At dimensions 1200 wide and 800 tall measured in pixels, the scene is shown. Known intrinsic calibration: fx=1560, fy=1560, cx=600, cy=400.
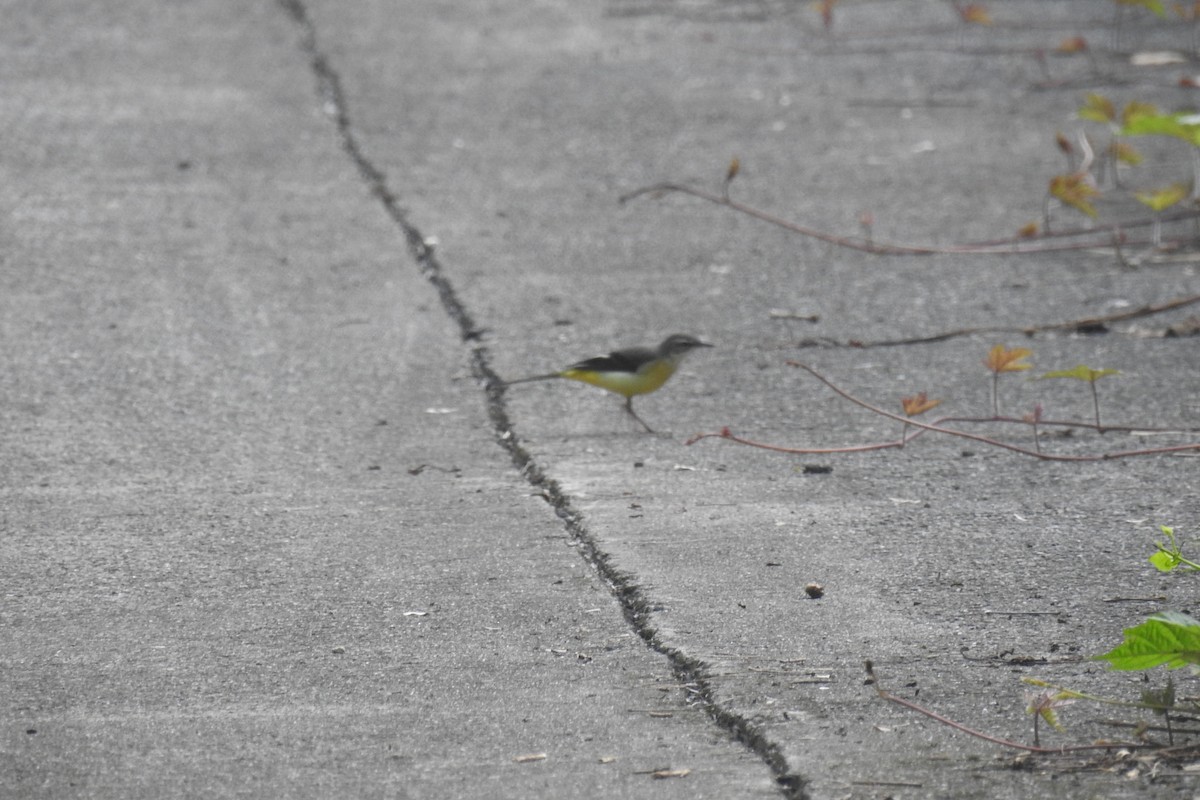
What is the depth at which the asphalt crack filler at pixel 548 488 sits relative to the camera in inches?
130

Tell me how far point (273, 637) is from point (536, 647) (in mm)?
632

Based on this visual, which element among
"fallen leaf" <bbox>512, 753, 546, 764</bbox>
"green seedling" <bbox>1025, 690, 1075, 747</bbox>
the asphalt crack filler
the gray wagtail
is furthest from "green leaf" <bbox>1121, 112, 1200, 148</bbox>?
"fallen leaf" <bbox>512, 753, 546, 764</bbox>

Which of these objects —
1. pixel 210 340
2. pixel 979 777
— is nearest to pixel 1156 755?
pixel 979 777

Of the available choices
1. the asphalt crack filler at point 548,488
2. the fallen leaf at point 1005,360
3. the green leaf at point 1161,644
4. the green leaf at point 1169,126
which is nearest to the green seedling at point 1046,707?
the green leaf at point 1161,644

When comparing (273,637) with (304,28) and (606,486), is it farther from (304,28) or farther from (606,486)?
(304,28)

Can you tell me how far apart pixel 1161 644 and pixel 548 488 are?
2053 mm

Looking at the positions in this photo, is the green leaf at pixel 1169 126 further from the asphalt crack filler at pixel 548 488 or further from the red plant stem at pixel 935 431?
the asphalt crack filler at pixel 548 488

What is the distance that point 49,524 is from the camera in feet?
14.3

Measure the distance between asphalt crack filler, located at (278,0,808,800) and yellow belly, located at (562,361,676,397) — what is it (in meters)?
0.32

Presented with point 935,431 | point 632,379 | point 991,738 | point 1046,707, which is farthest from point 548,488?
point 1046,707

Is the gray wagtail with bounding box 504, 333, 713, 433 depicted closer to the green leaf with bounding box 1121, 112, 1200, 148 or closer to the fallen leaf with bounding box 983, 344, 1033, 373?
the fallen leaf with bounding box 983, 344, 1033, 373

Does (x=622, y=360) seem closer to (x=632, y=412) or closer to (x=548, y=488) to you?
(x=632, y=412)

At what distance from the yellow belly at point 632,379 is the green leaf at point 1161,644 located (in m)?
2.31

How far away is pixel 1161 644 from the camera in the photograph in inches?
120
